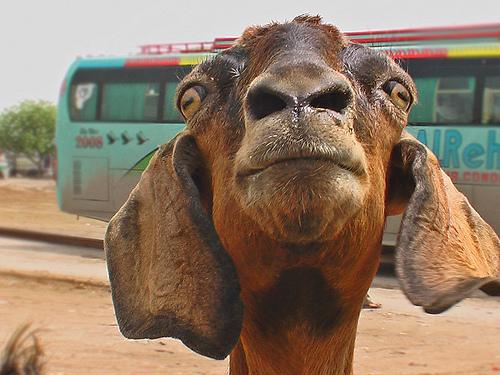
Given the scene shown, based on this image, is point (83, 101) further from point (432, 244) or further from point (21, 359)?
point (432, 244)

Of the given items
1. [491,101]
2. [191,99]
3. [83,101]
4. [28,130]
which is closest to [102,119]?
[83,101]

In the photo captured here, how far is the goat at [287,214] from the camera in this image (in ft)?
5.68

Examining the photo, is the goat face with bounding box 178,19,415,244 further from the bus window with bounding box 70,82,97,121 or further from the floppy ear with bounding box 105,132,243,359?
the bus window with bounding box 70,82,97,121

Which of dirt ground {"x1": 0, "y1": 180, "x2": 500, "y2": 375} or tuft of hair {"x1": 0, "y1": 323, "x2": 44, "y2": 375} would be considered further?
dirt ground {"x1": 0, "y1": 180, "x2": 500, "y2": 375}

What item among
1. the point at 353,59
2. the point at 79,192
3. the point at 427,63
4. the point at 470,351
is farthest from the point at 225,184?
the point at 79,192

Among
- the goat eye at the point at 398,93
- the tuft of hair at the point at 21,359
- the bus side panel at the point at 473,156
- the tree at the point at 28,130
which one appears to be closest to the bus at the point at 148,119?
the bus side panel at the point at 473,156

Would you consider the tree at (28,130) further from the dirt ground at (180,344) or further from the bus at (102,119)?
the dirt ground at (180,344)

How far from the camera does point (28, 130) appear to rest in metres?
52.8

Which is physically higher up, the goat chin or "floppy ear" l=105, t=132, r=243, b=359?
the goat chin

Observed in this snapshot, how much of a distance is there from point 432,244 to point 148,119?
34.5 feet

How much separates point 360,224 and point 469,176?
822 cm

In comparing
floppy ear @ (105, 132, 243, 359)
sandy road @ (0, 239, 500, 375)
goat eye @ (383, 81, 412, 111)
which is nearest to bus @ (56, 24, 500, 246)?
sandy road @ (0, 239, 500, 375)

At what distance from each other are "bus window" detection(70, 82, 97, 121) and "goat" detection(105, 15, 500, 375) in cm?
1147

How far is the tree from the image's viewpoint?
172ft
